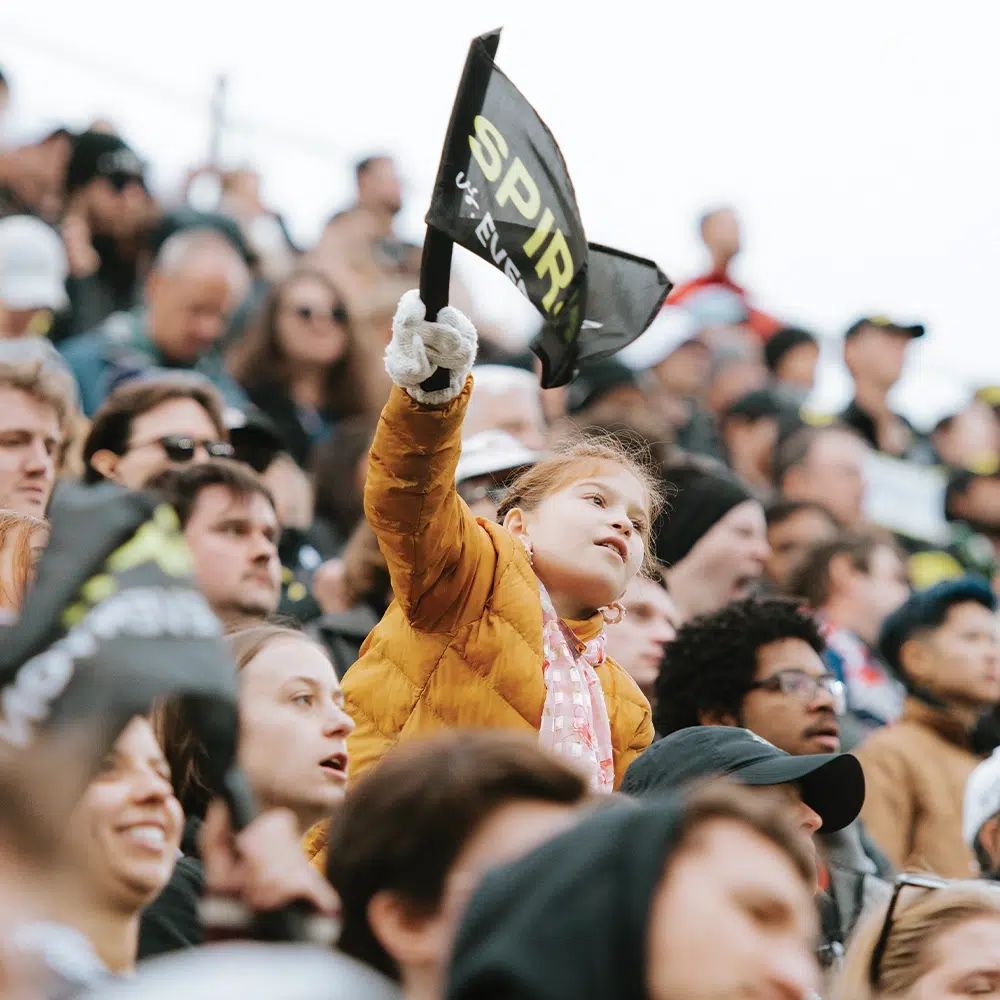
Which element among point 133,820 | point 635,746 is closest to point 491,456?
point 635,746

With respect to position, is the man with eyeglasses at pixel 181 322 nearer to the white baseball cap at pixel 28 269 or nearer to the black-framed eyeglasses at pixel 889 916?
the white baseball cap at pixel 28 269

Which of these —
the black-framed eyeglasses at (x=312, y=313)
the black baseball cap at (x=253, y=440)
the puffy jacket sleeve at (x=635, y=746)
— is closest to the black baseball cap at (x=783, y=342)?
the black-framed eyeglasses at (x=312, y=313)

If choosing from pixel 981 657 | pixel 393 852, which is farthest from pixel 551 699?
pixel 981 657

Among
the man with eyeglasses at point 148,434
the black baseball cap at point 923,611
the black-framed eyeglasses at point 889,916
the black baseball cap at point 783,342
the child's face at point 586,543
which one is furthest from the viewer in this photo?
the black baseball cap at point 783,342

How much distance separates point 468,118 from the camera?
3.60m

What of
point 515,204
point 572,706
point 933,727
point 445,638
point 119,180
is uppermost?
point 515,204

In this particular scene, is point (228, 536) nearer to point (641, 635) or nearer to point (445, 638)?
point (445, 638)

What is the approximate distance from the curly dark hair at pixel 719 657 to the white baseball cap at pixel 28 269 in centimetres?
312

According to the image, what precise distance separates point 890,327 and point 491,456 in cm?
528

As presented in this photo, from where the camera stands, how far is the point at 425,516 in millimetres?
3605

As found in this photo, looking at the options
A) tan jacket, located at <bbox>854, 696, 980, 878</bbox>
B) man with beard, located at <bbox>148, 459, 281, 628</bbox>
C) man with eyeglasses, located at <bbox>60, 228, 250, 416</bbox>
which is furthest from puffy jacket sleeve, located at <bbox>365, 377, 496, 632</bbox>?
man with eyeglasses, located at <bbox>60, 228, 250, 416</bbox>

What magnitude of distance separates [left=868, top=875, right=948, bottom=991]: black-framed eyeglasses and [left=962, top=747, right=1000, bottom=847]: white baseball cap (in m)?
1.37

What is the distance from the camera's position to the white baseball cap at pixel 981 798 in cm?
535

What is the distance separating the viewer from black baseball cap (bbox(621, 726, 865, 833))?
3.71 meters
